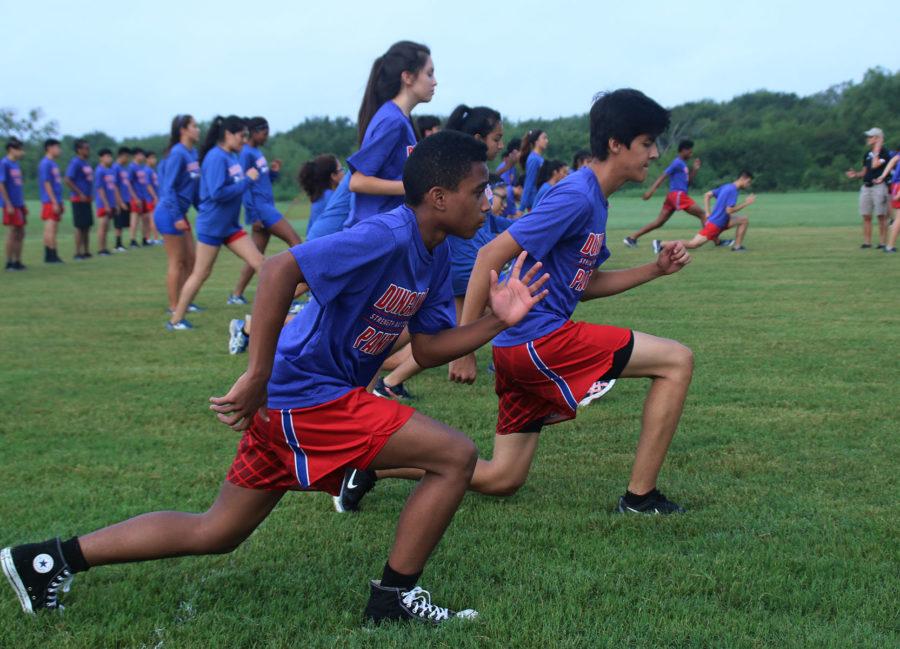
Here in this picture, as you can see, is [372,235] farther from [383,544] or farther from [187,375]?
[187,375]

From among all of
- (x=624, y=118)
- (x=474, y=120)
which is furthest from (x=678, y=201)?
(x=624, y=118)

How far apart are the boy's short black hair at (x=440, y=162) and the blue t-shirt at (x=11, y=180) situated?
51.8 ft

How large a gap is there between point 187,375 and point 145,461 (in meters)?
2.46

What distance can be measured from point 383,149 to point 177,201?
556 cm

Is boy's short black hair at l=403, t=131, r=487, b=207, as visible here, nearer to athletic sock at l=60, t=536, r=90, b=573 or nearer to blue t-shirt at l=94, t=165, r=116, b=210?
athletic sock at l=60, t=536, r=90, b=573

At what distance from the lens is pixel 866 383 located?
6977 millimetres

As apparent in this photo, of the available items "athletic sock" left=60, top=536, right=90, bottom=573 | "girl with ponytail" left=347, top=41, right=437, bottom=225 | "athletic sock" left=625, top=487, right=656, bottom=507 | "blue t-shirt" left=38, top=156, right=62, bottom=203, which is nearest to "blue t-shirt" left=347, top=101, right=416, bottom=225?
"girl with ponytail" left=347, top=41, right=437, bottom=225

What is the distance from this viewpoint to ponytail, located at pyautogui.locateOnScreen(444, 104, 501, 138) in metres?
7.02

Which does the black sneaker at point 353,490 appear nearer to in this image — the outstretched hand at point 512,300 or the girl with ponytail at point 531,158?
the outstretched hand at point 512,300

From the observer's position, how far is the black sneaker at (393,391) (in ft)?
22.1

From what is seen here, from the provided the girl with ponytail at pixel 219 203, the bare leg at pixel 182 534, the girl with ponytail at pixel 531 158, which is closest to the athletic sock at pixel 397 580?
the bare leg at pixel 182 534

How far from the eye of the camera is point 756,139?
5325 centimetres

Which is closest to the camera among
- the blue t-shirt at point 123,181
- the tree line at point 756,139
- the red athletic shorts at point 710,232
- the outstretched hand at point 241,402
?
the outstretched hand at point 241,402

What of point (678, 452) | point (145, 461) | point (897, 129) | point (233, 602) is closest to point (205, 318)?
point (145, 461)
